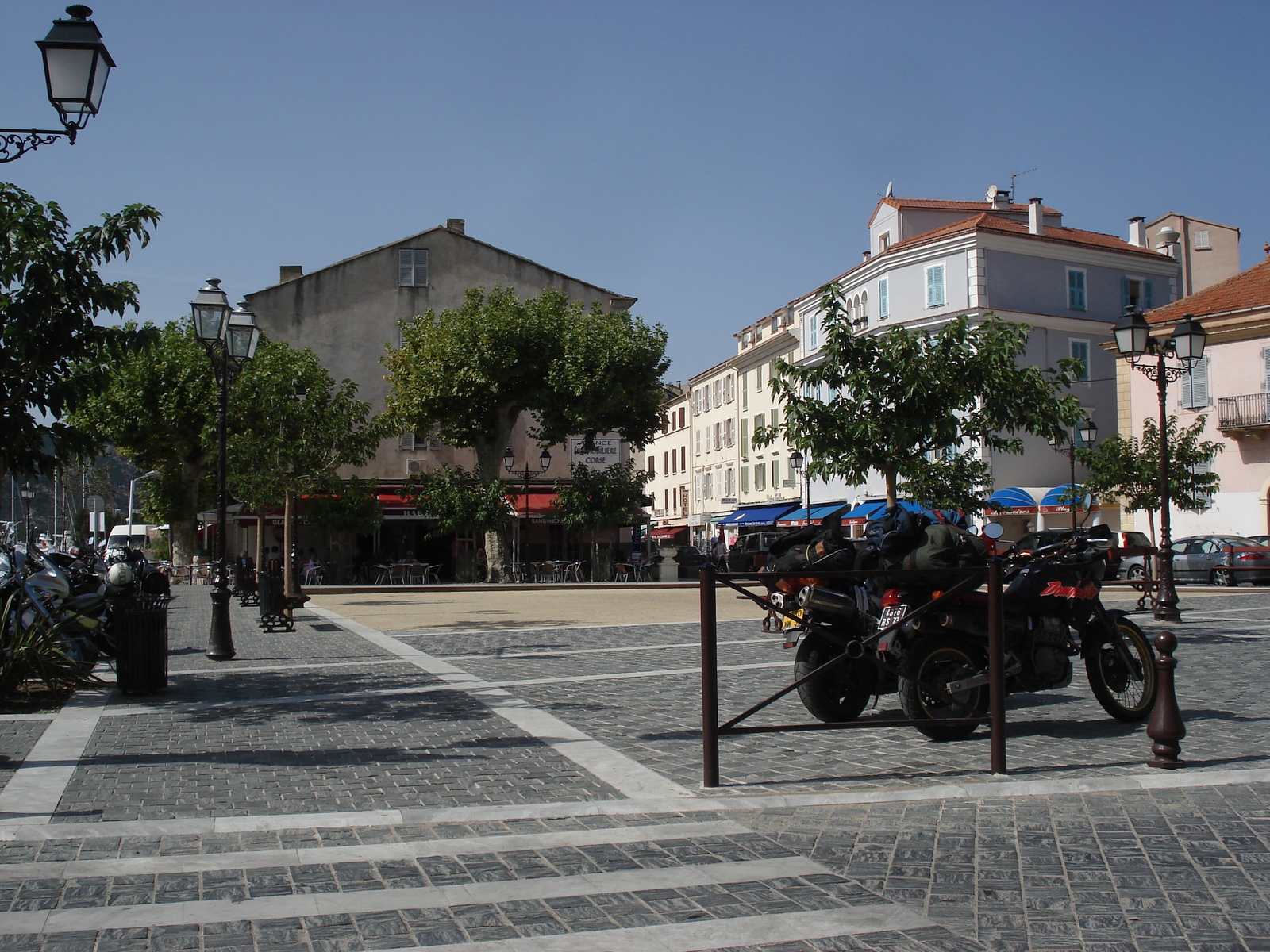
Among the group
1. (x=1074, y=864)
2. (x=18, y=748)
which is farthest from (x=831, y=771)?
(x=18, y=748)

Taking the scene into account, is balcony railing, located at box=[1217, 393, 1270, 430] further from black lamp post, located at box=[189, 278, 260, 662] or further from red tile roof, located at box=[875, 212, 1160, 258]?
black lamp post, located at box=[189, 278, 260, 662]

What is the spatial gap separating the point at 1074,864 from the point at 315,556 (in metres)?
36.7

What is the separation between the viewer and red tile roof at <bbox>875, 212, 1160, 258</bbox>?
41.7m

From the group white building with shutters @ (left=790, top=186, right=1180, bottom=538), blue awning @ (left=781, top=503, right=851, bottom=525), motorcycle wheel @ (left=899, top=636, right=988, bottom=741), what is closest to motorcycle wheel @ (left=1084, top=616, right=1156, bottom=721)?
motorcycle wheel @ (left=899, top=636, right=988, bottom=741)

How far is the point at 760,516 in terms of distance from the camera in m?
53.6

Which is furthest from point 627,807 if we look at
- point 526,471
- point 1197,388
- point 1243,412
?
point 1197,388

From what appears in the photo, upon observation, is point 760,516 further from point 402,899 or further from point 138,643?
point 402,899

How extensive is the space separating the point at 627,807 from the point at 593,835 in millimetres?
554

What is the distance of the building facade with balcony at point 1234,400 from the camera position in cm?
3433

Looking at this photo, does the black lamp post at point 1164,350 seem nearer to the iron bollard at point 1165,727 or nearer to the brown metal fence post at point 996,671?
the iron bollard at point 1165,727

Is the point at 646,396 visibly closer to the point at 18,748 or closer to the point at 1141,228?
the point at 1141,228

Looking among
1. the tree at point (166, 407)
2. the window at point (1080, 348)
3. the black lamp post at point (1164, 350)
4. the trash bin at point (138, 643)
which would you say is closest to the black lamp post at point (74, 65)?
the trash bin at point (138, 643)

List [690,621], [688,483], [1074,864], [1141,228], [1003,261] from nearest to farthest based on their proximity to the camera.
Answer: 1. [1074,864]
2. [690,621]
3. [1003,261]
4. [1141,228]
5. [688,483]

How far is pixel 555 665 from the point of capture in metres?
12.7
